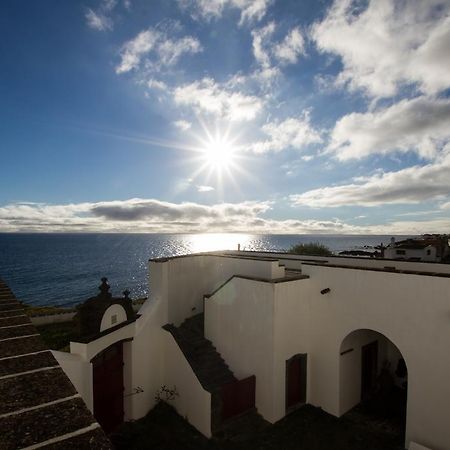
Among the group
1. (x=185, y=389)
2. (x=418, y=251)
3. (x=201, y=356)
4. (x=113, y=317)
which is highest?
(x=418, y=251)

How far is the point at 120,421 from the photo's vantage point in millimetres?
11633

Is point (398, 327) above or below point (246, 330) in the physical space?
above

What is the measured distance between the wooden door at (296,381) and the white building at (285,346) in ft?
0.17

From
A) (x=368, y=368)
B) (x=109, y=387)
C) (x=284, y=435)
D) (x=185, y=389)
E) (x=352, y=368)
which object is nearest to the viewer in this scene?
(x=284, y=435)

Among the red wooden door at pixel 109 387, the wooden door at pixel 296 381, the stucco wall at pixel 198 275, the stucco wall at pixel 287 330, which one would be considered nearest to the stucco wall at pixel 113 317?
the red wooden door at pixel 109 387

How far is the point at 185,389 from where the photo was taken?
12.1m

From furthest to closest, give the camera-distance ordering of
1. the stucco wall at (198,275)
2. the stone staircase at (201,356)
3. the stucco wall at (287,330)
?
the stucco wall at (198,275)
the stone staircase at (201,356)
the stucco wall at (287,330)

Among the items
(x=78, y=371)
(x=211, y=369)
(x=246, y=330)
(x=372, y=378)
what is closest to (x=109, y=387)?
(x=78, y=371)

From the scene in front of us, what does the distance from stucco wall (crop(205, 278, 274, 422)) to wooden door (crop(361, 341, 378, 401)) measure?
14.8ft

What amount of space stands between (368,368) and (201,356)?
24.5ft

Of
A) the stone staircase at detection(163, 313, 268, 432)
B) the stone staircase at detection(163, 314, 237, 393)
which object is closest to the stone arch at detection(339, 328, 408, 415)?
the stone staircase at detection(163, 313, 268, 432)

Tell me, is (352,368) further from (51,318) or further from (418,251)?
(418,251)

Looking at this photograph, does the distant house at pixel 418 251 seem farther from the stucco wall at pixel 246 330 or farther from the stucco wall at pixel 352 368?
the stucco wall at pixel 246 330

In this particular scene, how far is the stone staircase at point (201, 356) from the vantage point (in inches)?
464
